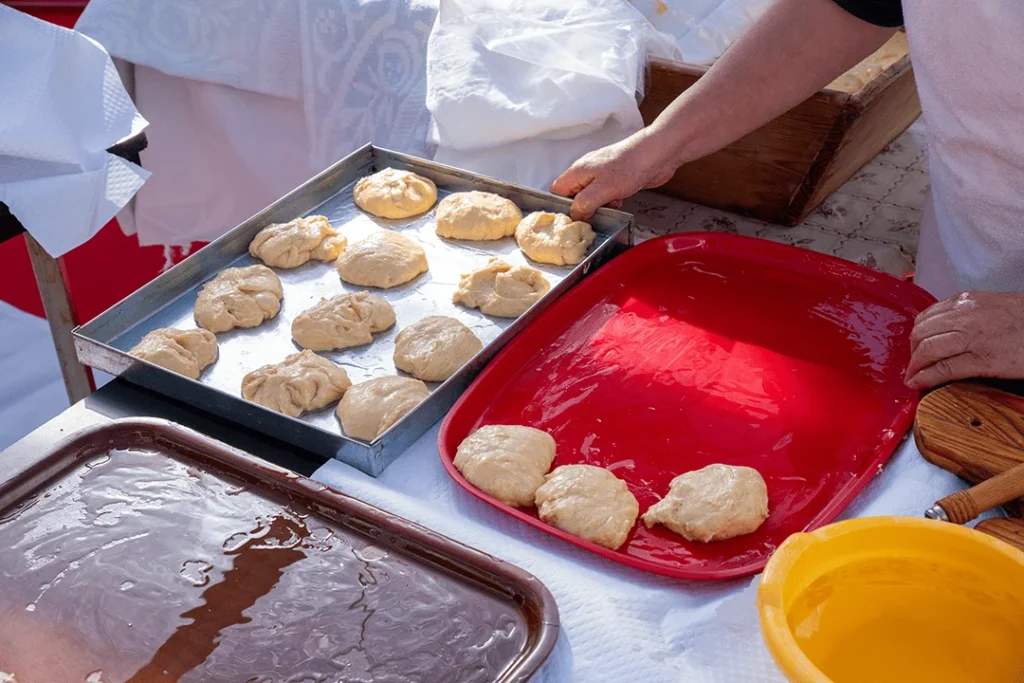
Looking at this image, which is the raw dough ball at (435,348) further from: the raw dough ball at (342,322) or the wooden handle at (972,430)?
the wooden handle at (972,430)

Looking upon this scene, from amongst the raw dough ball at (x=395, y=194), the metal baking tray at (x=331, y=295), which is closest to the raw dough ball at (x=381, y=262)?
the metal baking tray at (x=331, y=295)

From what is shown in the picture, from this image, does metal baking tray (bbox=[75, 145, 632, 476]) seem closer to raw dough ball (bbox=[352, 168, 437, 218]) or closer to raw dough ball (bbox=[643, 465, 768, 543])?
raw dough ball (bbox=[352, 168, 437, 218])

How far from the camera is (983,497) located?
3.60 feet

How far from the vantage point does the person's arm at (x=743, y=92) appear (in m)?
1.80

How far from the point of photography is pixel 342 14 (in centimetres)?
250

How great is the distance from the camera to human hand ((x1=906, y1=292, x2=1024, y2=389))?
132 centimetres

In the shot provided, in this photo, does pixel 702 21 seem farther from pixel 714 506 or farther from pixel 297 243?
pixel 714 506

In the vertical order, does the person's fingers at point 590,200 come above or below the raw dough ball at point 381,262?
above

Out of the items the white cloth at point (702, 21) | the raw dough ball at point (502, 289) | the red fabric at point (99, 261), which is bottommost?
the red fabric at point (99, 261)

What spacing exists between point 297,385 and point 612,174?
0.80m

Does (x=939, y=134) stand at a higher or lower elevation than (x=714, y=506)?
higher

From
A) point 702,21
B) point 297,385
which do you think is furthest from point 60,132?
point 702,21

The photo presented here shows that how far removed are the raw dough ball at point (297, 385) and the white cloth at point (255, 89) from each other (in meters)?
1.08

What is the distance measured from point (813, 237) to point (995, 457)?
1.02 metres
